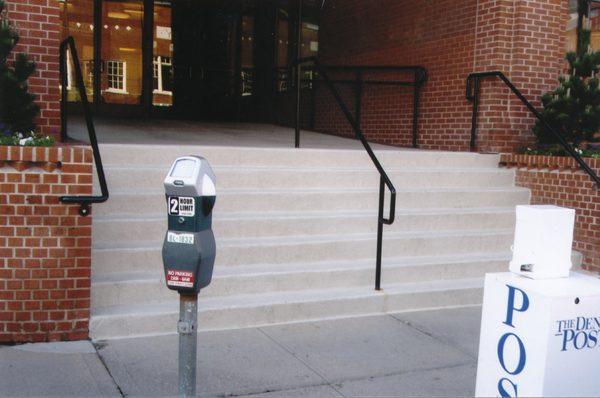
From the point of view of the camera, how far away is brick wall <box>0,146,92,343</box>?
177 inches

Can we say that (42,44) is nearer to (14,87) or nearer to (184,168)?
(14,87)

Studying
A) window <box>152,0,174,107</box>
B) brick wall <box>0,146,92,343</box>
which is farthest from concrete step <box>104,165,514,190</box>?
window <box>152,0,174,107</box>

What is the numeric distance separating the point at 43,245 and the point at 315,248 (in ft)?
7.69

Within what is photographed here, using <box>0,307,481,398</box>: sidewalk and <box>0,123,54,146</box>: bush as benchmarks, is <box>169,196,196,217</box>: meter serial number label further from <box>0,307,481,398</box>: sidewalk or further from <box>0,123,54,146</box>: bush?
<box>0,123,54,146</box>: bush

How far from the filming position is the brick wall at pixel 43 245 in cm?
450

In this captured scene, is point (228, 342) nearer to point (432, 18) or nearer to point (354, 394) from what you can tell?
point (354, 394)

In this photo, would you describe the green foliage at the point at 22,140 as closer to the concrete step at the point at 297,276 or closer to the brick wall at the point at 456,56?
the concrete step at the point at 297,276

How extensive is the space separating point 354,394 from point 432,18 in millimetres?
6668

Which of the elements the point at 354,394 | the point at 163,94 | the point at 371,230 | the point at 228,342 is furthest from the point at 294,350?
the point at 163,94

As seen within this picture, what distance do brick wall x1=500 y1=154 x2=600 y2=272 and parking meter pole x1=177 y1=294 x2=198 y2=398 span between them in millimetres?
5233

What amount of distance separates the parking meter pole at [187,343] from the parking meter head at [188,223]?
0.39 ft

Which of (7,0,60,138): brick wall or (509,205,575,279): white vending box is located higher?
(7,0,60,138): brick wall

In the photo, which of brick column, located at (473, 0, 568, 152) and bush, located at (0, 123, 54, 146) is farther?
brick column, located at (473, 0, 568, 152)

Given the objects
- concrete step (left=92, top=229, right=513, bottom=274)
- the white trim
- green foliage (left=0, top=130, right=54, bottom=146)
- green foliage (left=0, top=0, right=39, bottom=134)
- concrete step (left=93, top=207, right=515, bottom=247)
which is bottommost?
concrete step (left=92, top=229, right=513, bottom=274)
